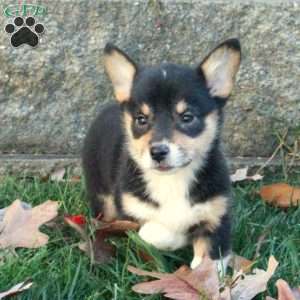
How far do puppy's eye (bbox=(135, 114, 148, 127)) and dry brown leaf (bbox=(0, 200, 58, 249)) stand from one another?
1.96 ft

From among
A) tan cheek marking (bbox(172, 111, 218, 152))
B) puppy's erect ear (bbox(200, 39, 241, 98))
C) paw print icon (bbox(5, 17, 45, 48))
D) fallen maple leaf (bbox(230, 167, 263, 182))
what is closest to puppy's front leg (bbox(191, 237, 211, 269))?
tan cheek marking (bbox(172, 111, 218, 152))

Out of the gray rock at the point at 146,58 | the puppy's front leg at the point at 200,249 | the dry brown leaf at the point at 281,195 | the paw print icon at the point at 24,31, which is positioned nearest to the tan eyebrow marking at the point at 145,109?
the puppy's front leg at the point at 200,249

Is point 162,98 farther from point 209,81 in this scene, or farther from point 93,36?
point 93,36

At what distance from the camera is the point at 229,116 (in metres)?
4.47

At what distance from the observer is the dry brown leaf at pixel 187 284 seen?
2.85m

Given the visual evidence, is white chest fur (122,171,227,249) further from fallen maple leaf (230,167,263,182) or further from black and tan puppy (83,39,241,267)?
fallen maple leaf (230,167,263,182)

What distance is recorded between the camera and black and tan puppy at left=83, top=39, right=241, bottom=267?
10.5ft

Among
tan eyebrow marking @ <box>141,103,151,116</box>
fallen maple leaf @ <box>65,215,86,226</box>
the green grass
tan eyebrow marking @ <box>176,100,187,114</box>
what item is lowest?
the green grass

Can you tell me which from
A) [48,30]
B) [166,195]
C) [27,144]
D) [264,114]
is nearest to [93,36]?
[48,30]

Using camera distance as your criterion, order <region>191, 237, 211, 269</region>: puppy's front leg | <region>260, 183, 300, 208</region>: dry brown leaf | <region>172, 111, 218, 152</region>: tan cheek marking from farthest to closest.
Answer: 1. <region>260, 183, 300, 208</region>: dry brown leaf
2. <region>191, 237, 211, 269</region>: puppy's front leg
3. <region>172, 111, 218, 152</region>: tan cheek marking

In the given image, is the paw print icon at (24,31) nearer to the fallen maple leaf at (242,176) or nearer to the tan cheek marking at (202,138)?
the fallen maple leaf at (242,176)

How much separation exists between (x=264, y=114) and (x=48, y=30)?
136 cm

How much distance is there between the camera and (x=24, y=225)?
11.3ft

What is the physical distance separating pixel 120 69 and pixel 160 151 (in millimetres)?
588
